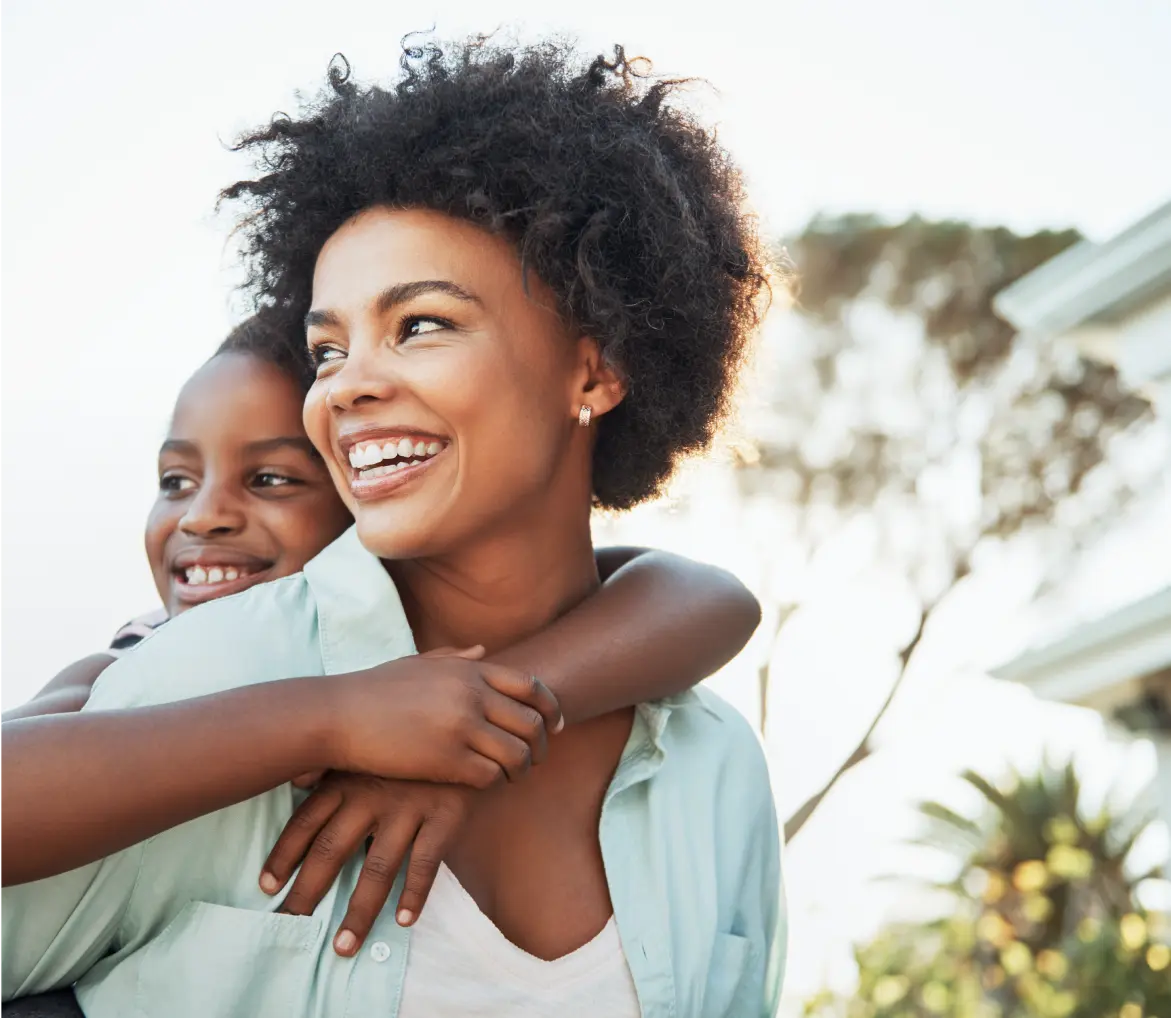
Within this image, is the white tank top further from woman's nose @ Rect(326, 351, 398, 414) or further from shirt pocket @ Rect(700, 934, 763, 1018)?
woman's nose @ Rect(326, 351, 398, 414)

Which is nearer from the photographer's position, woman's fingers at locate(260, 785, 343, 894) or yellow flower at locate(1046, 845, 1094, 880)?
woman's fingers at locate(260, 785, 343, 894)

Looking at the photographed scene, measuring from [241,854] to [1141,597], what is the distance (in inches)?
352

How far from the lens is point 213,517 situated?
3.14m

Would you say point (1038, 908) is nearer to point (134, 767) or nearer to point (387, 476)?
point (387, 476)

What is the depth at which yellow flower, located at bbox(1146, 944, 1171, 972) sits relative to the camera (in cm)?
1127

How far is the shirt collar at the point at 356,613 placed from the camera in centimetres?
242

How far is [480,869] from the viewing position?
95.4 inches

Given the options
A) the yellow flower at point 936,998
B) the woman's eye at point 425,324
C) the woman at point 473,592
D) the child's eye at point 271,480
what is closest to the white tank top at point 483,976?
the woman at point 473,592

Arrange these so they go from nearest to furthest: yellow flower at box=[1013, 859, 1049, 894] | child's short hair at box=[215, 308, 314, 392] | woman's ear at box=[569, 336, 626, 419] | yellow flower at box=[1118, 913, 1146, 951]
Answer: woman's ear at box=[569, 336, 626, 419] < child's short hair at box=[215, 308, 314, 392] < yellow flower at box=[1118, 913, 1146, 951] < yellow flower at box=[1013, 859, 1049, 894]

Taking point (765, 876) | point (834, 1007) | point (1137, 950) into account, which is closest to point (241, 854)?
point (765, 876)

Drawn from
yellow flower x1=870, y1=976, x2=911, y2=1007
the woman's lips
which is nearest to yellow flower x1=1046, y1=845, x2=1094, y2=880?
yellow flower x1=870, y1=976, x2=911, y2=1007

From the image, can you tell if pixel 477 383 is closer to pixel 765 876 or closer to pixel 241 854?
pixel 241 854

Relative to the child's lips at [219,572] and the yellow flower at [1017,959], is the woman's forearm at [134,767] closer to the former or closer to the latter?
the child's lips at [219,572]

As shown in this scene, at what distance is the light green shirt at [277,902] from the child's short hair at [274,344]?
0.78 meters
